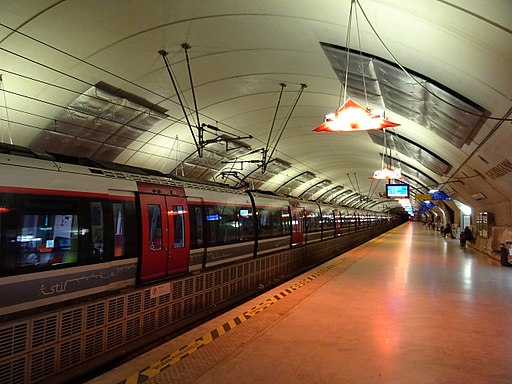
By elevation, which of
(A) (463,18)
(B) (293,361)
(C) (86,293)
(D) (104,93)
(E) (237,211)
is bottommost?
(B) (293,361)

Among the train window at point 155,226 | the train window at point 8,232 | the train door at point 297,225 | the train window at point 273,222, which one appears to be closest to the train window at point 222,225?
the train window at point 273,222

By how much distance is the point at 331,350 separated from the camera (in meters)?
5.45

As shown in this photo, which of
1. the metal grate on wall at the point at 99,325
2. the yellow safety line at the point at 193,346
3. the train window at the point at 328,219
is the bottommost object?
the yellow safety line at the point at 193,346

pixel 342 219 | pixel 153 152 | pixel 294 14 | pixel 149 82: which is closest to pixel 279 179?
pixel 342 219

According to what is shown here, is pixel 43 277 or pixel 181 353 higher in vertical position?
pixel 43 277

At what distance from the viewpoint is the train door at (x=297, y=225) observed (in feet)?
55.4

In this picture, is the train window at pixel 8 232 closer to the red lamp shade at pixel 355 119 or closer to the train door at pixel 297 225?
the red lamp shade at pixel 355 119

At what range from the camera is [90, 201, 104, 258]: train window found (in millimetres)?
6152

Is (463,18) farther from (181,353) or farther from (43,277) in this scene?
(43,277)

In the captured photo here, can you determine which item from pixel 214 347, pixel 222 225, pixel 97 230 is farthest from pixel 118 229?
pixel 222 225

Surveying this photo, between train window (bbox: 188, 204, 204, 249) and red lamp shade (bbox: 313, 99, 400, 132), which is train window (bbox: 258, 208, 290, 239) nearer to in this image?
train window (bbox: 188, 204, 204, 249)

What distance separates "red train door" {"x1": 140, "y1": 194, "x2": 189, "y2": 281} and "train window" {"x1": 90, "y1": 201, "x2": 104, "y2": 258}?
3.27 ft

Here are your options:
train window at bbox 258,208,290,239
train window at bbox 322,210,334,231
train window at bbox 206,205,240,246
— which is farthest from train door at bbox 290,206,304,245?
train window at bbox 206,205,240,246

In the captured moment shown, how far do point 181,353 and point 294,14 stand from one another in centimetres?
742
